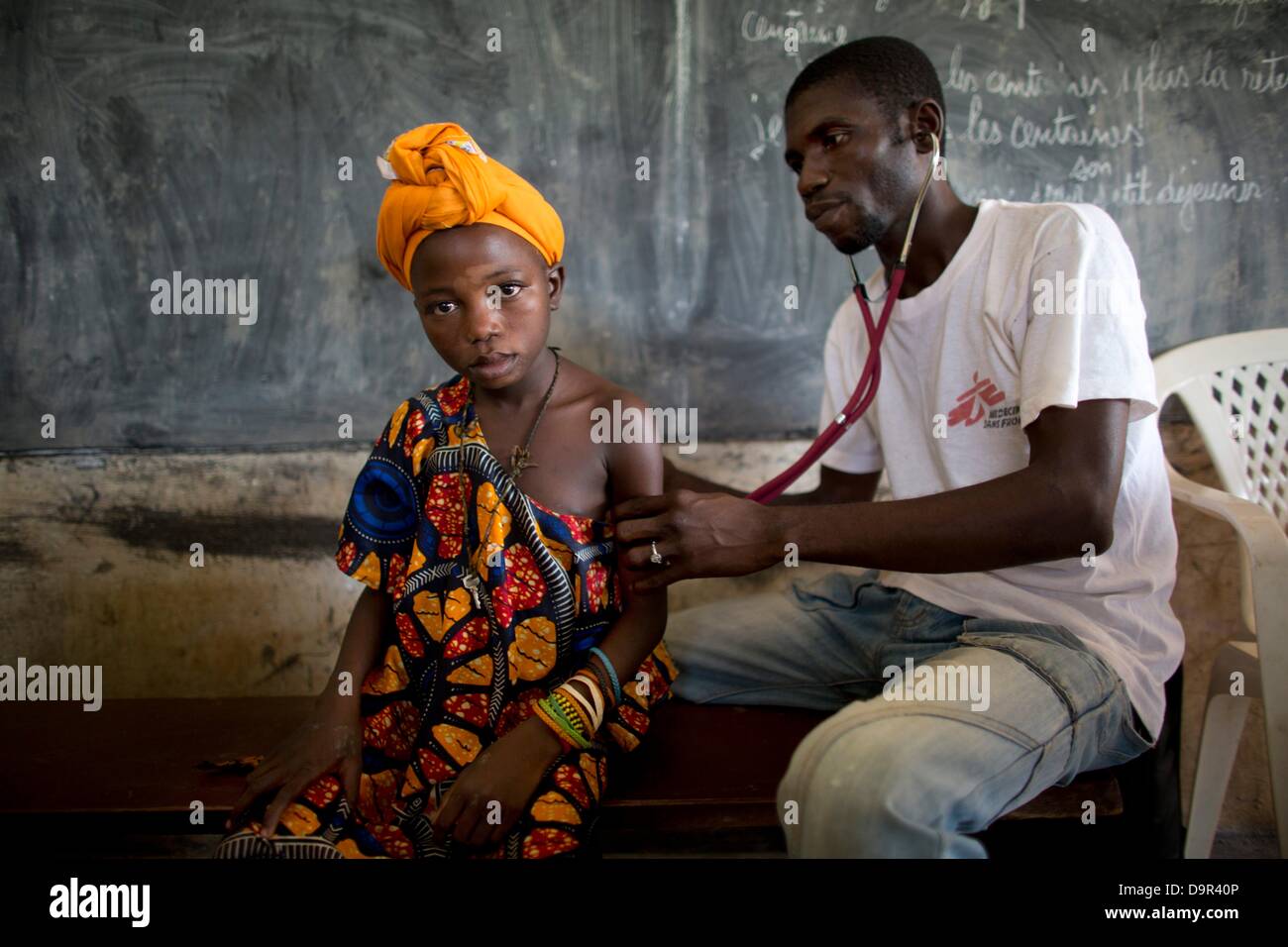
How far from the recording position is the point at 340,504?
241 cm

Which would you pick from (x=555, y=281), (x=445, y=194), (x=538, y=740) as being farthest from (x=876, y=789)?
(x=445, y=194)

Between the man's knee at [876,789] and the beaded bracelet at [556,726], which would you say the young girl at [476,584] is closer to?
the beaded bracelet at [556,726]

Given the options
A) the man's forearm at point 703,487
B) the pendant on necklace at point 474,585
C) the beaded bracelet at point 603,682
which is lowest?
the beaded bracelet at point 603,682

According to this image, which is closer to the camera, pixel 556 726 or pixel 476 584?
pixel 556 726

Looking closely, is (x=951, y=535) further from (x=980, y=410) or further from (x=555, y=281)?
(x=555, y=281)

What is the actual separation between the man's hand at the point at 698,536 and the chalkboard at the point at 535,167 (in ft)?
3.09

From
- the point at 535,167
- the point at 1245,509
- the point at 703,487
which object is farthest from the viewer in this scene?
the point at 535,167

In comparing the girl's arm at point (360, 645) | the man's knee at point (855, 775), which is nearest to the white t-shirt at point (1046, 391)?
the man's knee at point (855, 775)

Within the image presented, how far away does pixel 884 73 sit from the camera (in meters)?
1.78

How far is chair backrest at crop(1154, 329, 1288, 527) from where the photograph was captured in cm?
214

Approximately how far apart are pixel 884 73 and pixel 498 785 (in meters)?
1.39

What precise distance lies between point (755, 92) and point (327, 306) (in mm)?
1137

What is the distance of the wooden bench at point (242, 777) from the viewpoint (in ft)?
5.32
